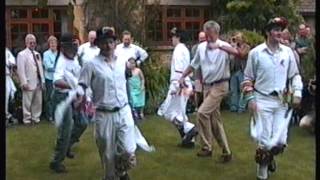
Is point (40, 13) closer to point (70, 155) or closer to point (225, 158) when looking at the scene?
point (70, 155)

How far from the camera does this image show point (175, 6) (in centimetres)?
2141

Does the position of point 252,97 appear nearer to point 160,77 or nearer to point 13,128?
point 13,128

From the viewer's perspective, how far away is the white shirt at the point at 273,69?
7.05 metres

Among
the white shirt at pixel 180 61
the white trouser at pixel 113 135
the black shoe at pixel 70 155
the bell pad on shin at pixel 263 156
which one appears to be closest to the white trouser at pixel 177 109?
the white shirt at pixel 180 61

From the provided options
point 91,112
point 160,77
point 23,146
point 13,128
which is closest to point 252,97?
point 91,112

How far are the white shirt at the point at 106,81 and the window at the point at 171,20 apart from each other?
1260 cm

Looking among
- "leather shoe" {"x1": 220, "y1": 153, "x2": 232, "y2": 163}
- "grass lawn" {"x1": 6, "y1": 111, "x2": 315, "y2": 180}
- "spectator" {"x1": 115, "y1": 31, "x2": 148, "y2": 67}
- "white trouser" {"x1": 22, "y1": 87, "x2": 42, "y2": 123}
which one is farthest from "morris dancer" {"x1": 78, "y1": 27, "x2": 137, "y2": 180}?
"white trouser" {"x1": 22, "y1": 87, "x2": 42, "y2": 123}

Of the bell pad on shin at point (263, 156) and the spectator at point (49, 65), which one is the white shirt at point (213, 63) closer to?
the bell pad on shin at point (263, 156)

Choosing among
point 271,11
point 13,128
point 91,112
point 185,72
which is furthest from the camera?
point 271,11

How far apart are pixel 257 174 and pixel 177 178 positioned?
915 mm

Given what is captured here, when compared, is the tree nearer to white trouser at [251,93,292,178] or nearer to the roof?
the roof

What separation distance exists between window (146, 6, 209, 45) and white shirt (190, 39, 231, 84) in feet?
35.6

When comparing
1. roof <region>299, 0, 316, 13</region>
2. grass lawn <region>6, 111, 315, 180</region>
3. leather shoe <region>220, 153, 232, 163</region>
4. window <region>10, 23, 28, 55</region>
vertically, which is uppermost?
roof <region>299, 0, 316, 13</region>

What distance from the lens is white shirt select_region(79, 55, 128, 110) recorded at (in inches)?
265
